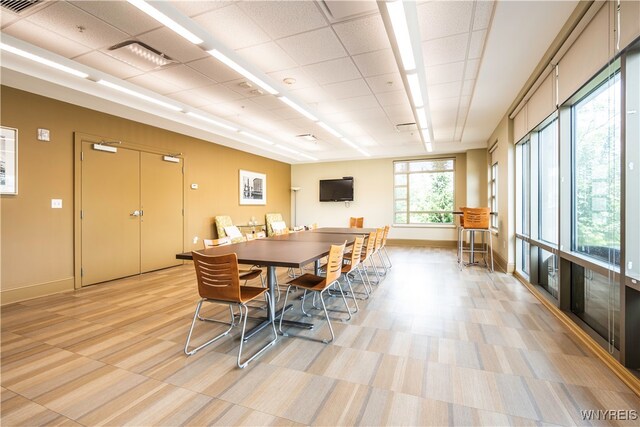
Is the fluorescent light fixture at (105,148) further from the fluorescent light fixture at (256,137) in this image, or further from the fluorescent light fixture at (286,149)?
the fluorescent light fixture at (286,149)

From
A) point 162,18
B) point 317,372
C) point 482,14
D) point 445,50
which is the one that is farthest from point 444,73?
point 317,372

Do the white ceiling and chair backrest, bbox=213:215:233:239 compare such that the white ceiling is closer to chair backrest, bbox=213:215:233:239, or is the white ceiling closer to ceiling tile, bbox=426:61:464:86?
ceiling tile, bbox=426:61:464:86

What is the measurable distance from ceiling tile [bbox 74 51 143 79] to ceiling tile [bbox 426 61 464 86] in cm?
393

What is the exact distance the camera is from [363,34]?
10.1ft

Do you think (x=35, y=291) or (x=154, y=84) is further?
(x=154, y=84)

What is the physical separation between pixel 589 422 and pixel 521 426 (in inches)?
16.2

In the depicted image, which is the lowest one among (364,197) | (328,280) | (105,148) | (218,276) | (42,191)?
(328,280)

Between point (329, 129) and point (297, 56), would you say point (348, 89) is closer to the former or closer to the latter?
point (297, 56)

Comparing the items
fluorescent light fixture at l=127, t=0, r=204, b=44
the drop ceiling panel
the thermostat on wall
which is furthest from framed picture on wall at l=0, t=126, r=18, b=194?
the drop ceiling panel

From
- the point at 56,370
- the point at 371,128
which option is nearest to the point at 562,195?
the point at 371,128

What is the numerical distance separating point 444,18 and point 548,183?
2.68 metres

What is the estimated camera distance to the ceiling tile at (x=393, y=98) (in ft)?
15.3

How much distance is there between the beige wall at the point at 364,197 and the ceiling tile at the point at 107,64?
7.22m

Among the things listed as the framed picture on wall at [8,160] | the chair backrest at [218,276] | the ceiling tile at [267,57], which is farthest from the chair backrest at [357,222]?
the framed picture on wall at [8,160]
